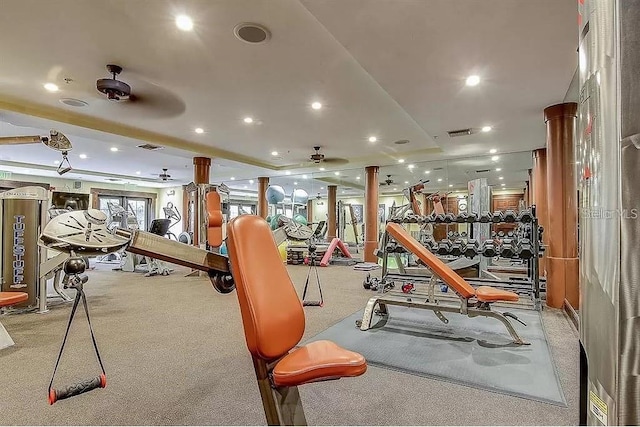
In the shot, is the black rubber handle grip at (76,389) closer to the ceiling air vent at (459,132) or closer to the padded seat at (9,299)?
the padded seat at (9,299)

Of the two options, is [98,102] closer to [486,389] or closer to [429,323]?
[429,323]

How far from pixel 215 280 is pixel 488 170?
9085mm

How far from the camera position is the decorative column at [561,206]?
444 centimetres

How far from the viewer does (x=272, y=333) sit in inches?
48.4

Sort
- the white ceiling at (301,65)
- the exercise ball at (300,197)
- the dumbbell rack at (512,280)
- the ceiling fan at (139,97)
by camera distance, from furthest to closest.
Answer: the exercise ball at (300,197) < the dumbbell rack at (512,280) < the ceiling fan at (139,97) < the white ceiling at (301,65)

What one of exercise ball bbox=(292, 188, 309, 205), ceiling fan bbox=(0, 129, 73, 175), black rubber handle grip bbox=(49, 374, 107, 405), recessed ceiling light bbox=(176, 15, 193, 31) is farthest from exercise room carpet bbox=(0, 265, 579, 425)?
exercise ball bbox=(292, 188, 309, 205)

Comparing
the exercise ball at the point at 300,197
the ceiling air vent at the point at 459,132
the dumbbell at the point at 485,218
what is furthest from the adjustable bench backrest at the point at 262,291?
the exercise ball at the point at 300,197

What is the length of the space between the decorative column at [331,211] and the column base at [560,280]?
728cm

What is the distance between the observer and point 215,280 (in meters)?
1.35

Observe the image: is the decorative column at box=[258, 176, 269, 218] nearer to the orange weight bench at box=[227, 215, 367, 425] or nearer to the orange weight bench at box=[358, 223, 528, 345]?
the orange weight bench at box=[358, 223, 528, 345]

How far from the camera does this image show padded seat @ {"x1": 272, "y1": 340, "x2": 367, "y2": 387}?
1.19 metres

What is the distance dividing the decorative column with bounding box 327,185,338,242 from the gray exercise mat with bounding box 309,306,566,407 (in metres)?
7.45

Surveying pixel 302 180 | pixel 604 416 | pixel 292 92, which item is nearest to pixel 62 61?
pixel 292 92

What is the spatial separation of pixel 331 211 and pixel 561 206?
307 inches
